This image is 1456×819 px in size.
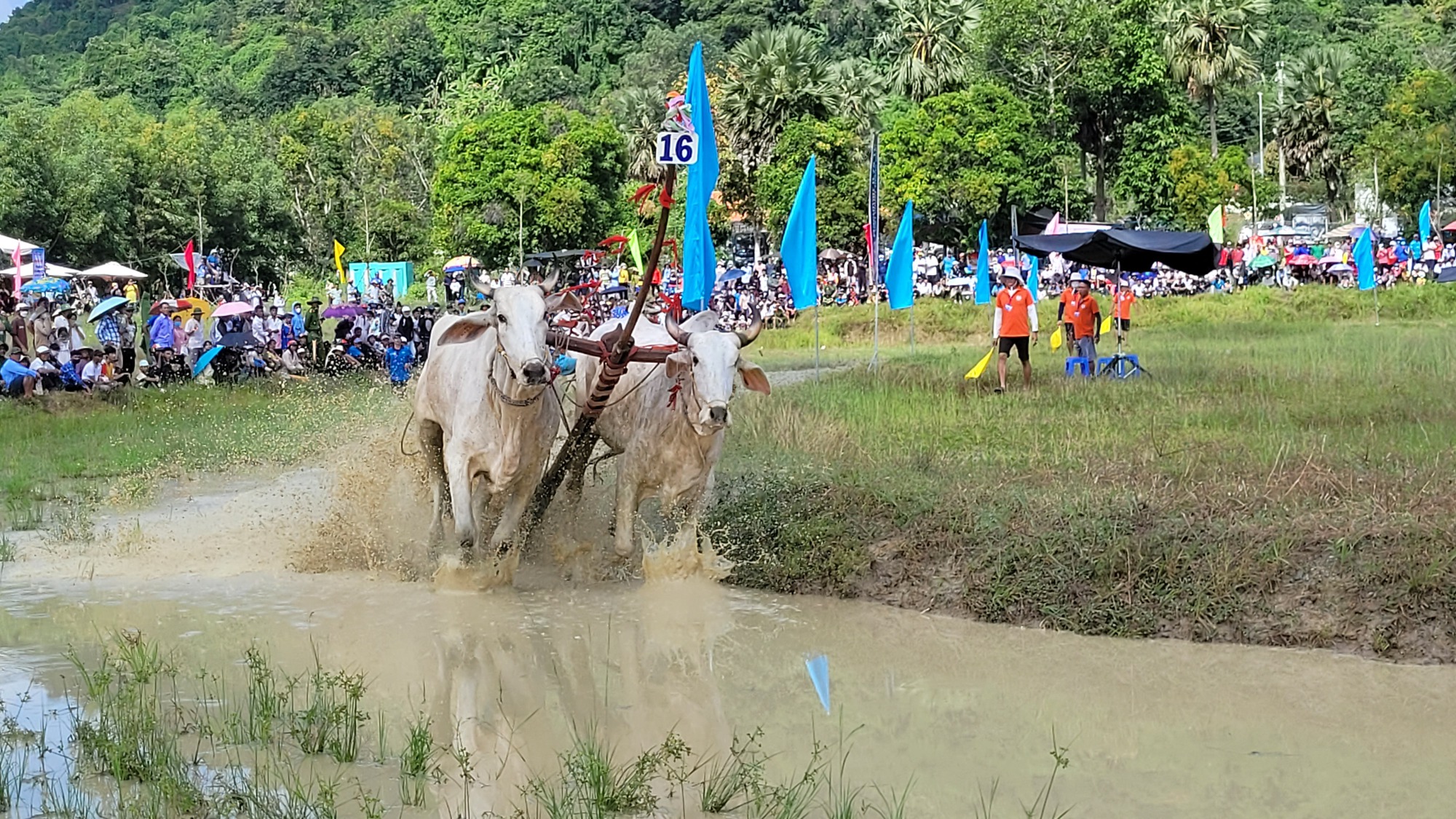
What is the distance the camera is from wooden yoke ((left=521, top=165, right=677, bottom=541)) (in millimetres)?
7434

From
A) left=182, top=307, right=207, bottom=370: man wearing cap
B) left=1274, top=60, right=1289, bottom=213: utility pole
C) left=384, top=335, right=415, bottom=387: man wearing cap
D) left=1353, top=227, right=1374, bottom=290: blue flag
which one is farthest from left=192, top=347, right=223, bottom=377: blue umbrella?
left=1274, top=60, right=1289, bottom=213: utility pole

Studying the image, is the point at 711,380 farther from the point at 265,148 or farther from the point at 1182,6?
the point at 265,148

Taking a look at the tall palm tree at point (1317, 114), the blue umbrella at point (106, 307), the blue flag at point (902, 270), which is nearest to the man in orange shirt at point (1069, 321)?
the blue flag at point (902, 270)

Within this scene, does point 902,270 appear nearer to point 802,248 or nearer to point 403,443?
point 802,248

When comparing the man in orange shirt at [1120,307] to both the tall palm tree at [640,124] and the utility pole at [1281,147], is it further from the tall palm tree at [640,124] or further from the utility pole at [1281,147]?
the utility pole at [1281,147]

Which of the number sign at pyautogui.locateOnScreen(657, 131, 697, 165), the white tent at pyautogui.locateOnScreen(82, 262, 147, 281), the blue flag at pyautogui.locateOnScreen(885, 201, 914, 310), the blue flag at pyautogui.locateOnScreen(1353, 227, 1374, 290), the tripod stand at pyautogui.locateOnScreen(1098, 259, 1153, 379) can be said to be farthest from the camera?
the white tent at pyautogui.locateOnScreen(82, 262, 147, 281)

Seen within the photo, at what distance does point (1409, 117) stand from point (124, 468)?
4015 cm

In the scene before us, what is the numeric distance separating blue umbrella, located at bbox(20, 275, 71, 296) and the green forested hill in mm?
4400

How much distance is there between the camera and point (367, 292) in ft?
148

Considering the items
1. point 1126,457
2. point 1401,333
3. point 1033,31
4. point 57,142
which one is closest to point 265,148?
point 57,142

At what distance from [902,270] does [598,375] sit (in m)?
11.9

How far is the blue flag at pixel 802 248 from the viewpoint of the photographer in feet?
54.6

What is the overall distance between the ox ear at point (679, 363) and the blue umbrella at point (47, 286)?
21.0 meters

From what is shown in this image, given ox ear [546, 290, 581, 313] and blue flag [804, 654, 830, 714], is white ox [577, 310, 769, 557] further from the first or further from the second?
blue flag [804, 654, 830, 714]
